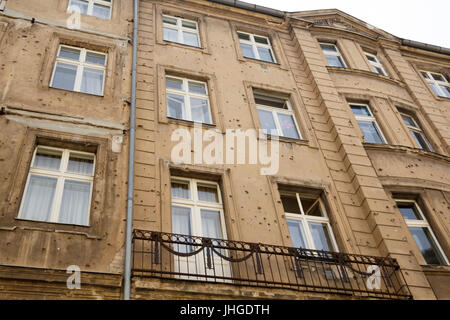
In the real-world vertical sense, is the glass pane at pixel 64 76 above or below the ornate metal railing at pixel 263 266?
above

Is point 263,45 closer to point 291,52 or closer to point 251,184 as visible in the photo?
point 291,52

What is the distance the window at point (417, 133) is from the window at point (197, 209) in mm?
6492

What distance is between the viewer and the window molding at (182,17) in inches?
469

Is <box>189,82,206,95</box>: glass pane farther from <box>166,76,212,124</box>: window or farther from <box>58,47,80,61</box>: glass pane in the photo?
<box>58,47,80,61</box>: glass pane

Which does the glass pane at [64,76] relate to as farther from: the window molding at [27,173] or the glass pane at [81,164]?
the glass pane at [81,164]

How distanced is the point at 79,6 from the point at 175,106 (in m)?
4.29

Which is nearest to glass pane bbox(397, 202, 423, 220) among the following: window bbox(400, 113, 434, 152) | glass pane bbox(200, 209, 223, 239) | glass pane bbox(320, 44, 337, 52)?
window bbox(400, 113, 434, 152)

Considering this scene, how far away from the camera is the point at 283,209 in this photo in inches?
346

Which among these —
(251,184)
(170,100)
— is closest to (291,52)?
(170,100)

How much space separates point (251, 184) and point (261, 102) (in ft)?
11.7

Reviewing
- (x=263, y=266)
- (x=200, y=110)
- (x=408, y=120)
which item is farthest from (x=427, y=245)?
(x=200, y=110)

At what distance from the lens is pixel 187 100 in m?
10.6

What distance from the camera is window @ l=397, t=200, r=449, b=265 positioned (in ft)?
30.0

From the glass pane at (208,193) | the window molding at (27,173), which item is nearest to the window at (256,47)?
the glass pane at (208,193)
